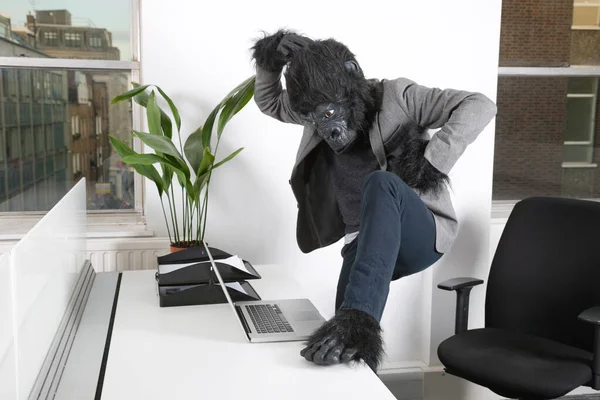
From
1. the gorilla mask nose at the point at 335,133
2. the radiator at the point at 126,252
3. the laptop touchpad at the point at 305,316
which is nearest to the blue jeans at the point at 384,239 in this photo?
the laptop touchpad at the point at 305,316

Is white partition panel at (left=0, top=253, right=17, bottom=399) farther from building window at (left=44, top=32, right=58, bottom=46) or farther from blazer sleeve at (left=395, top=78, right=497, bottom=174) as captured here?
building window at (left=44, top=32, right=58, bottom=46)

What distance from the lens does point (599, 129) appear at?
3129 millimetres

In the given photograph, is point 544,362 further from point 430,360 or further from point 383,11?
point 383,11

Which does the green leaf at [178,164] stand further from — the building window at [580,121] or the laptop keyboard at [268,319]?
the building window at [580,121]

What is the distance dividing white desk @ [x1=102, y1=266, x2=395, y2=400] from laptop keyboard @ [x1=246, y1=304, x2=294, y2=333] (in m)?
0.05

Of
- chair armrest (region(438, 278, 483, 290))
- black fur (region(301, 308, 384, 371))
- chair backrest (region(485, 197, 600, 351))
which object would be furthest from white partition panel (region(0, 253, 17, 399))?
chair backrest (region(485, 197, 600, 351))

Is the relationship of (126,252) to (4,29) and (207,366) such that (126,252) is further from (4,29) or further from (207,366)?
(207,366)

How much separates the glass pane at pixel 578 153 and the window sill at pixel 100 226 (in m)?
1.96

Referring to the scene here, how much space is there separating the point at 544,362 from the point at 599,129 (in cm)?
154

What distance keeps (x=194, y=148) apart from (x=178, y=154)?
159mm

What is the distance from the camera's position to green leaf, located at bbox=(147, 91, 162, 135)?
2.31 m

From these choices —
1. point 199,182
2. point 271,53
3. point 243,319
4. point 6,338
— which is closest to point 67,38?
point 199,182

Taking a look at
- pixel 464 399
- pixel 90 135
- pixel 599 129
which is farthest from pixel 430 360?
pixel 90 135

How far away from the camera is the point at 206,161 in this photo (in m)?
2.31
